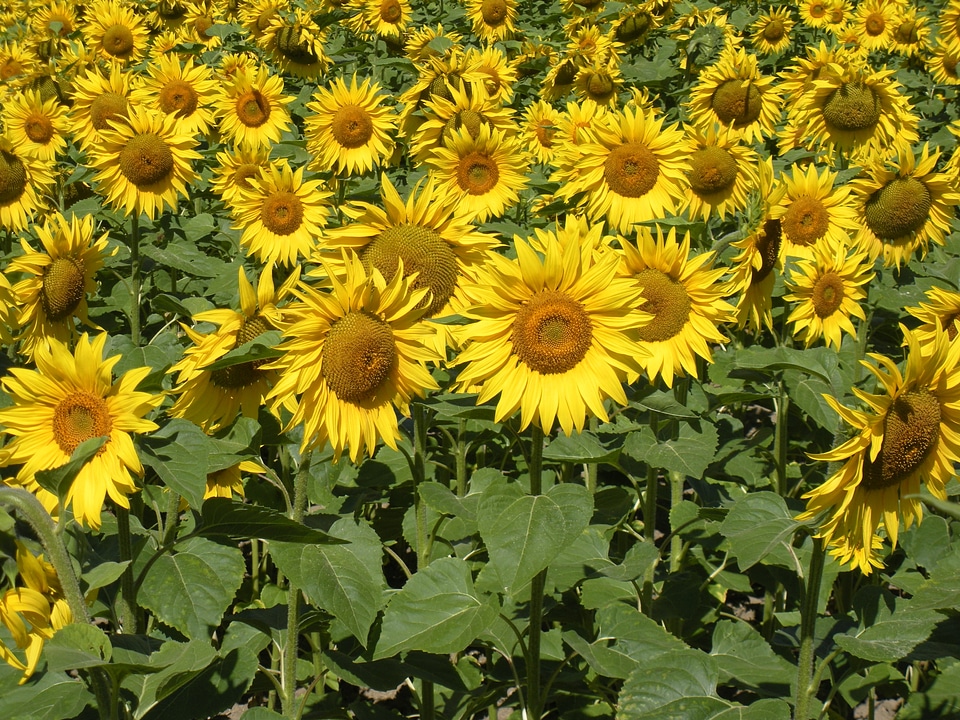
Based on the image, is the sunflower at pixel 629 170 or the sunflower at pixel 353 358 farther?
the sunflower at pixel 629 170

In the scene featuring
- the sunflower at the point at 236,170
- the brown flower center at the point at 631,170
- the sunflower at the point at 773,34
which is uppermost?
the sunflower at the point at 773,34

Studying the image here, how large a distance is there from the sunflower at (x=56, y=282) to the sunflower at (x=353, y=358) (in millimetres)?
1648

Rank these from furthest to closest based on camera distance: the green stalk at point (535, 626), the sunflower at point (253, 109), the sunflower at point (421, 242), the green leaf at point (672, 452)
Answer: the sunflower at point (253, 109) → the green leaf at point (672, 452) → the sunflower at point (421, 242) → the green stalk at point (535, 626)

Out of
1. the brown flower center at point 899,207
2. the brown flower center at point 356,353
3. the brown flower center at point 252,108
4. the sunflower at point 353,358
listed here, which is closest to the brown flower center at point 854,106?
the brown flower center at point 899,207

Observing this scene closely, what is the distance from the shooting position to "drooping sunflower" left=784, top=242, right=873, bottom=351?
372 cm

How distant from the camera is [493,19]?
8.81m

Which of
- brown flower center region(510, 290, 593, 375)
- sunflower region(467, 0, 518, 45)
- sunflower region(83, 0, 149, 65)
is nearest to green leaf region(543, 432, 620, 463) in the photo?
A: brown flower center region(510, 290, 593, 375)

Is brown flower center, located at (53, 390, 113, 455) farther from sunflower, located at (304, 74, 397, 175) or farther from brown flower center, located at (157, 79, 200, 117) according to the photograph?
brown flower center, located at (157, 79, 200, 117)

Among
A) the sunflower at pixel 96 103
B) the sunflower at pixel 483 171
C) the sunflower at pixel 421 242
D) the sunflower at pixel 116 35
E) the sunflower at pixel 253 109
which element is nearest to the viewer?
the sunflower at pixel 421 242

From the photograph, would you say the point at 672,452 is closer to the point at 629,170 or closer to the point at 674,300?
the point at 674,300

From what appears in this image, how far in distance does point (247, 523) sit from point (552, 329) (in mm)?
929

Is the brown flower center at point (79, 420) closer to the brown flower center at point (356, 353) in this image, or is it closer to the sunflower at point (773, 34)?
the brown flower center at point (356, 353)

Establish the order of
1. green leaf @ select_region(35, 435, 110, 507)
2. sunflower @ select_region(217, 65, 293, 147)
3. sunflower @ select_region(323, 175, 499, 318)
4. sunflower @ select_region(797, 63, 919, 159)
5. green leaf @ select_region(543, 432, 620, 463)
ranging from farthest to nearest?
1. sunflower @ select_region(217, 65, 293, 147)
2. sunflower @ select_region(797, 63, 919, 159)
3. green leaf @ select_region(543, 432, 620, 463)
4. sunflower @ select_region(323, 175, 499, 318)
5. green leaf @ select_region(35, 435, 110, 507)

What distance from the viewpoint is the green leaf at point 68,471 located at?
1.73m
